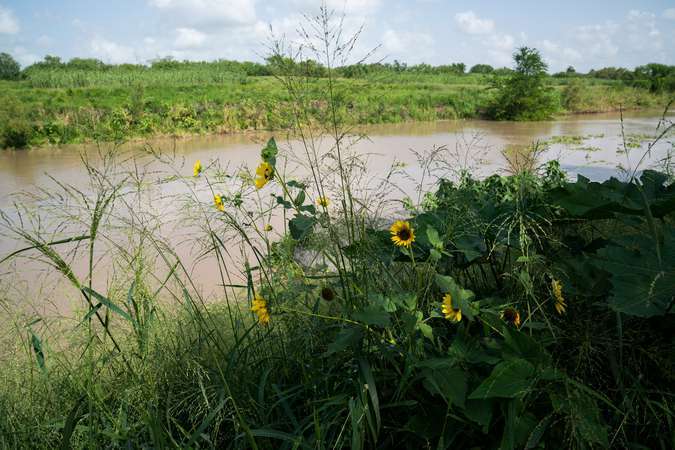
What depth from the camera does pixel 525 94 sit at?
1432cm

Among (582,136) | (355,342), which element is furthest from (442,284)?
(582,136)

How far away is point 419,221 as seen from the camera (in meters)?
1.50

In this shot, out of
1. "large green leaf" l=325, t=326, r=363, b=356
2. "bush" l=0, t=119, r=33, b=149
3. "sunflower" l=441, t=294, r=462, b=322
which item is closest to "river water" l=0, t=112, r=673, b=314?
"bush" l=0, t=119, r=33, b=149

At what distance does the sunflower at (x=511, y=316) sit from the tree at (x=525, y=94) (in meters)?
14.5

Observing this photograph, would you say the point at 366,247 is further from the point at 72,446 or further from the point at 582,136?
the point at 582,136

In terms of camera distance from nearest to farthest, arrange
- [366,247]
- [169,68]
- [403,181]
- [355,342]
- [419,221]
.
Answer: [355,342], [366,247], [419,221], [403,181], [169,68]

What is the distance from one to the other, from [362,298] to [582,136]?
10.5 meters

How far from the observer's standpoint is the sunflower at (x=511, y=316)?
1133 mm

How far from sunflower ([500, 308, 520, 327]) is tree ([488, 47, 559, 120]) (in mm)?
14519

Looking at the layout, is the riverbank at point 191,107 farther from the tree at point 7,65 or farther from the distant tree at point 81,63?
the tree at point 7,65

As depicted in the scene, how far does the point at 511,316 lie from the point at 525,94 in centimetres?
1468

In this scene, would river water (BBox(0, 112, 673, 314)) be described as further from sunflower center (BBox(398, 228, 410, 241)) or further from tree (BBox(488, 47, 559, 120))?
sunflower center (BBox(398, 228, 410, 241))

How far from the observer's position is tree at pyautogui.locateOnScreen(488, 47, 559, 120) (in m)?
14.4

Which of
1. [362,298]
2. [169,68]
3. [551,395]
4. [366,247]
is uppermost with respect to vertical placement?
[169,68]
